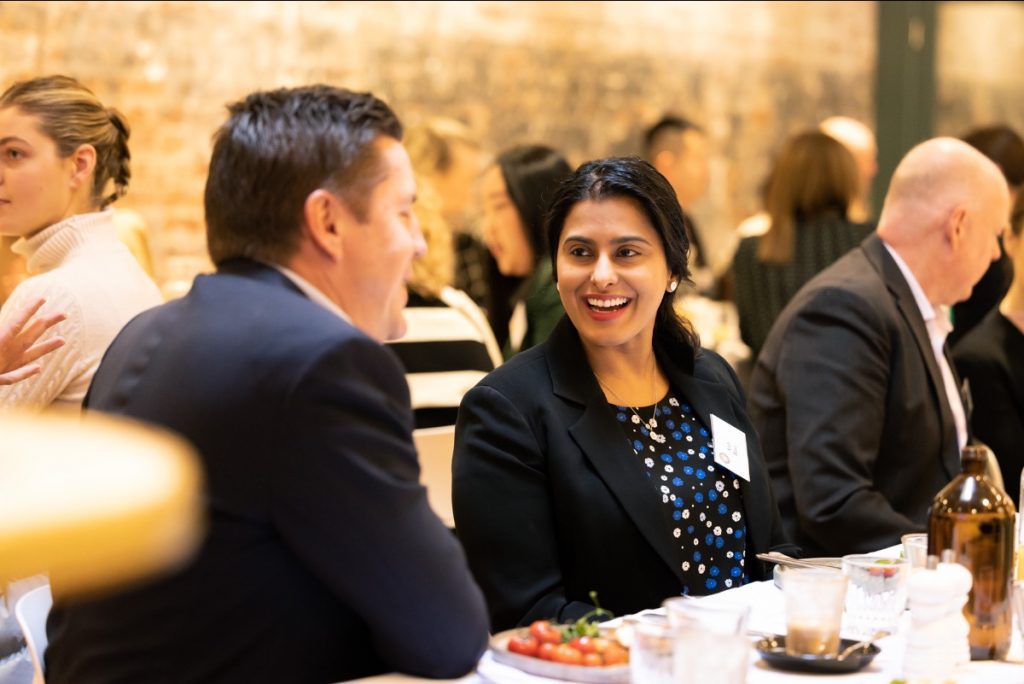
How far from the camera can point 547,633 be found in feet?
5.92

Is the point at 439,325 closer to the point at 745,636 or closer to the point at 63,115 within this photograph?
the point at 63,115

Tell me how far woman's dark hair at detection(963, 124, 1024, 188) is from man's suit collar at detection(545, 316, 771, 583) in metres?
2.95

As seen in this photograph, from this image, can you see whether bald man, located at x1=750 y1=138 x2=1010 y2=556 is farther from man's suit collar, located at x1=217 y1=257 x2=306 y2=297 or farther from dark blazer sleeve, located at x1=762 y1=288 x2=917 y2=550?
man's suit collar, located at x1=217 y1=257 x2=306 y2=297

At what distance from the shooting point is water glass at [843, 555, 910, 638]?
2.07m

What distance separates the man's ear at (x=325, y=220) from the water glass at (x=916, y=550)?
105cm

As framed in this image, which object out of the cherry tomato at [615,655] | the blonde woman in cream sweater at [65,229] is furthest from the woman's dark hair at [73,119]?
the cherry tomato at [615,655]

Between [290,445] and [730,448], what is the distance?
4.26 feet

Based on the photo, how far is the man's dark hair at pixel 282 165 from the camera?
1776 millimetres

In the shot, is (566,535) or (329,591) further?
(566,535)

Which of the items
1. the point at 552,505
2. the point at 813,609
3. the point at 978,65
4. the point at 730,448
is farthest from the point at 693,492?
the point at 978,65

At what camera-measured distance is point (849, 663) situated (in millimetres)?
1812

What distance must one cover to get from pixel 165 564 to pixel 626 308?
2.13m

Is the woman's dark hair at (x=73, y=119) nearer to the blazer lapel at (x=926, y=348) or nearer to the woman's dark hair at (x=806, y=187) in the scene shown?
the blazer lapel at (x=926, y=348)

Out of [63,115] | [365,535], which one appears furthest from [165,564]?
[63,115]
